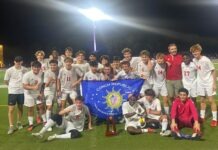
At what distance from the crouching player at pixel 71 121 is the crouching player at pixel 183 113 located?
2.07 meters

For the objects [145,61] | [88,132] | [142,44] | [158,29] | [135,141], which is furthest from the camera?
[158,29]

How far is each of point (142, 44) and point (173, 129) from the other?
128 feet

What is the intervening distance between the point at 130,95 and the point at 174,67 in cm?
139

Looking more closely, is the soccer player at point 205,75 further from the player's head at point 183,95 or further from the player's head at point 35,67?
the player's head at point 35,67

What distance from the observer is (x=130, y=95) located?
9430 mm

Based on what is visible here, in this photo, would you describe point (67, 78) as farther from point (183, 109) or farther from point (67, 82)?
point (183, 109)

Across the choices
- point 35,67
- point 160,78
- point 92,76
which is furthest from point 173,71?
point 35,67

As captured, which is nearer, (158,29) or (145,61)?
(145,61)

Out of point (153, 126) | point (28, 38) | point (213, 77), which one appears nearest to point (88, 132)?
point (153, 126)

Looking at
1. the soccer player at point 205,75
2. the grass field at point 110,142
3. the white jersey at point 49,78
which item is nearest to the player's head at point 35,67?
the white jersey at point 49,78

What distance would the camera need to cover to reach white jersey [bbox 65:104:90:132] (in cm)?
894

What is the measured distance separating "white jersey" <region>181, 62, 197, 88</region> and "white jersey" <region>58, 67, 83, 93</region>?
108 inches

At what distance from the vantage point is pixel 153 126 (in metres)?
9.16

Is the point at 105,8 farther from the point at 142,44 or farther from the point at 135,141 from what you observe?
the point at 135,141
